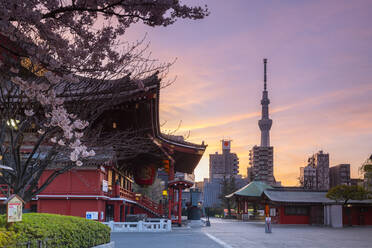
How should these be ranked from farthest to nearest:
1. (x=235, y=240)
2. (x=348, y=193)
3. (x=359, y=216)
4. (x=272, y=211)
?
(x=272, y=211)
(x=359, y=216)
(x=348, y=193)
(x=235, y=240)

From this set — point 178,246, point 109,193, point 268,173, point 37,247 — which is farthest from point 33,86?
point 268,173

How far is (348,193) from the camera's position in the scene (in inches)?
1713

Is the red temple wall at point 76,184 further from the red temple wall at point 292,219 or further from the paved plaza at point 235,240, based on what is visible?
the red temple wall at point 292,219

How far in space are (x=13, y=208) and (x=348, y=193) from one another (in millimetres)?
40404

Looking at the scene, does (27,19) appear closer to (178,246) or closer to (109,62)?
(109,62)

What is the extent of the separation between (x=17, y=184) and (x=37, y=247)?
6.65ft

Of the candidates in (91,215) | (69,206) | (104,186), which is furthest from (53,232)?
(104,186)

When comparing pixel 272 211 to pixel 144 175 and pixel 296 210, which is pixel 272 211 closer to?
pixel 296 210

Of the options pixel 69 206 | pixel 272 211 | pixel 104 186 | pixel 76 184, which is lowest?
pixel 272 211

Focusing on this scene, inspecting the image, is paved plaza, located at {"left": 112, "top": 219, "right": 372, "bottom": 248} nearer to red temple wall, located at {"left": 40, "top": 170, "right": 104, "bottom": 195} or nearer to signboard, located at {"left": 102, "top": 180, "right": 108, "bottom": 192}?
signboard, located at {"left": 102, "top": 180, "right": 108, "bottom": 192}

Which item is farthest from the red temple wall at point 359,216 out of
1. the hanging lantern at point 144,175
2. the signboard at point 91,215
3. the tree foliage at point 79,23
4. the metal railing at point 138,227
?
the tree foliage at point 79,23

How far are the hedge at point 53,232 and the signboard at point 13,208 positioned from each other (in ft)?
0.85

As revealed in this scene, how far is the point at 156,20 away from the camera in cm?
780

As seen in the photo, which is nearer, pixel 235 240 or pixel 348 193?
pixel 235 240
